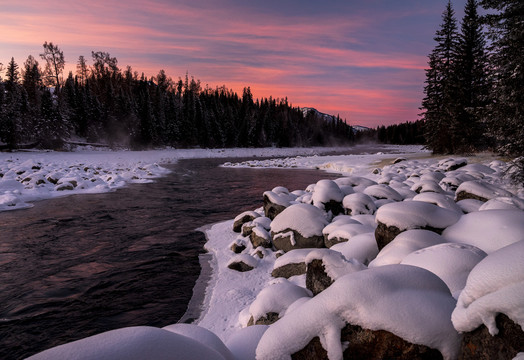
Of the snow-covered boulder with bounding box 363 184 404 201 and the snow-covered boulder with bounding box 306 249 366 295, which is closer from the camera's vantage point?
the snow-covered boulder with bounding box 306 249 366 295

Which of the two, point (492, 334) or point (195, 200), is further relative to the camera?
point (195, 200)

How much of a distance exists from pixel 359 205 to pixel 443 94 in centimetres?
2552

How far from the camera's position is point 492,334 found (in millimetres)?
1487

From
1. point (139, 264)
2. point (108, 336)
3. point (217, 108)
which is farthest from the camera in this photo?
point (217, 108)

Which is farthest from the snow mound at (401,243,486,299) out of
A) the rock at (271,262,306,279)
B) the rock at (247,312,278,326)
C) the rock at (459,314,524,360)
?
the rock at (271,262,306,279)

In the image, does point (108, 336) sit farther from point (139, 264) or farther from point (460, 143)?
point (460, 143)

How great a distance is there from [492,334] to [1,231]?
377 inches

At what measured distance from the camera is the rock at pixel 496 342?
1.41 metres

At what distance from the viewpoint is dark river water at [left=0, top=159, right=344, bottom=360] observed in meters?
3.90

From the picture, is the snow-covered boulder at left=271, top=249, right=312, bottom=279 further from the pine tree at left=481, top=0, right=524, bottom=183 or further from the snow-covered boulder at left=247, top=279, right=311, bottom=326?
the pine tree at left=481, top=0, right=524, bottom=183

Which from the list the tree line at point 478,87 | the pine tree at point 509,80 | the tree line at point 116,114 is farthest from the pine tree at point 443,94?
the tree line at point 116,114

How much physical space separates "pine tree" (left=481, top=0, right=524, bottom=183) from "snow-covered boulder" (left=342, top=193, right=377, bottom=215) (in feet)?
17.6

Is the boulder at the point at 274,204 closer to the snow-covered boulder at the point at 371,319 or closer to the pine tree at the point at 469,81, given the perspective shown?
the snow-covered boulder at the point at 371,319

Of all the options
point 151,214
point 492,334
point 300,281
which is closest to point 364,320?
point 492,334
